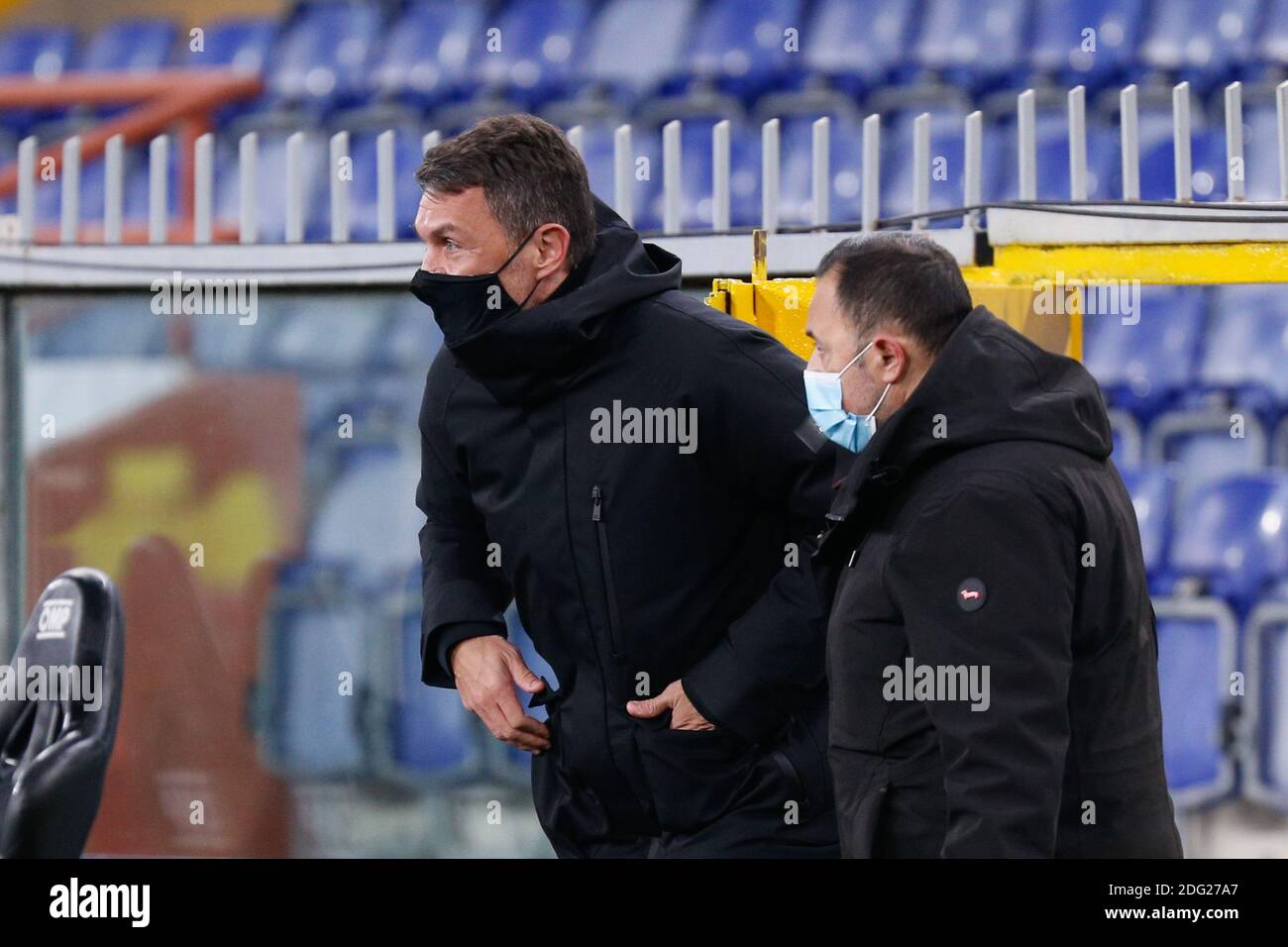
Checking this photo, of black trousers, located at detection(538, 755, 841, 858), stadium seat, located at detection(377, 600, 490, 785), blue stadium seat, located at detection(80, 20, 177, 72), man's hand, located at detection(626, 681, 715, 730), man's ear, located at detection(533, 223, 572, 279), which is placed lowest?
stadium seat, located at detection(377, 600, 490, 785)

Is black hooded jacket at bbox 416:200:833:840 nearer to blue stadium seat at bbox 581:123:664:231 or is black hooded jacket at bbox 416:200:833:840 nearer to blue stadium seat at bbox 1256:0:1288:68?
blue stadium seat at bbox 581:123:664:231

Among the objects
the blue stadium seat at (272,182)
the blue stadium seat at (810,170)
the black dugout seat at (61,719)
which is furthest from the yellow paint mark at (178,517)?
the black dugout seat at (61,719)

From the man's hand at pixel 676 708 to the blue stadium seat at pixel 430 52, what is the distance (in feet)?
19.6

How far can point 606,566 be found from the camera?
2072 mm

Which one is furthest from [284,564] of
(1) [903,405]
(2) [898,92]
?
(1) [903,405]

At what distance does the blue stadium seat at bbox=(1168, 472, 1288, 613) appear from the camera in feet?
17.3

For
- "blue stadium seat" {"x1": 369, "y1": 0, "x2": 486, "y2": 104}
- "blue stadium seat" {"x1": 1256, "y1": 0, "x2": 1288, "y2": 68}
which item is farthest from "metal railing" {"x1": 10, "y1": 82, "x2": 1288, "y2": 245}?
"blue stadium seat" {"x1": 369, "y1": 0, "x2": 486, "y2": 104}

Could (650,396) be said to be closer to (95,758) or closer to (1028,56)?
(95,758)

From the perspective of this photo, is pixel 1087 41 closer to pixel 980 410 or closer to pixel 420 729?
pixel 420 729

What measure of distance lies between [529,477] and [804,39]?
5.69 meters

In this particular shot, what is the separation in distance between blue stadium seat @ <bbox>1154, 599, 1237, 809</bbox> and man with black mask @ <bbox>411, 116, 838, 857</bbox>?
3159mm

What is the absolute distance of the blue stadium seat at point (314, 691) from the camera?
539 cm

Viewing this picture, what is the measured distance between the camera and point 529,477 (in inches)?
83.4

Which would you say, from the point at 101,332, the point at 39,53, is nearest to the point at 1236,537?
the point at 101,332
